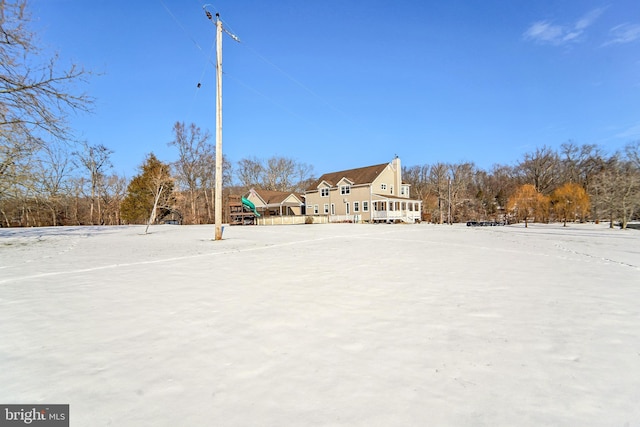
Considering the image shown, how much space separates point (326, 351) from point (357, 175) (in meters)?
40.3

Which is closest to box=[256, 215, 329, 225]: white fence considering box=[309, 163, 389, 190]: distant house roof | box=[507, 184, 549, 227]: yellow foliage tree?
box=[309, 163, 389, 190]: distant house roof

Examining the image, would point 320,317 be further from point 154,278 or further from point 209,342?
point 154,278

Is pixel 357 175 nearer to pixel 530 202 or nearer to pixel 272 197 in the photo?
pixel 272 197

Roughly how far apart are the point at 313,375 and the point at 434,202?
54.9 meters

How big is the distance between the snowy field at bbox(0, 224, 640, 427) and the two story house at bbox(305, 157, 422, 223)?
32.5m

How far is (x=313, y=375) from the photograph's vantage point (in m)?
2.41

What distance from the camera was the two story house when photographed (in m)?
38.1

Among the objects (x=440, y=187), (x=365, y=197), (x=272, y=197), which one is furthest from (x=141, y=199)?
(x=440, y=187)

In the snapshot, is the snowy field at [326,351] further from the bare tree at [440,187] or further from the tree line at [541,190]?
the bare tree at [440,187]

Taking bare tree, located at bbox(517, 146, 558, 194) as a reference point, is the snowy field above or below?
below

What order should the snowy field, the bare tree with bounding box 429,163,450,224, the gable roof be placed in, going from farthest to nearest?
1. the bare tree with bounding box 429,163,450,224
2. the gable roof
3. the snowy field

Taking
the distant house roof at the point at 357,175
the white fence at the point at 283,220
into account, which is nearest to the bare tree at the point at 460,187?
the distant house roof at the point at 357,175

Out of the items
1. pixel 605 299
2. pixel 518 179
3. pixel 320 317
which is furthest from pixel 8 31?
pixel 518 179

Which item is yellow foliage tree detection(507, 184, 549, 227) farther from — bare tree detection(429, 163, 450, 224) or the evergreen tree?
the evergreen tree
